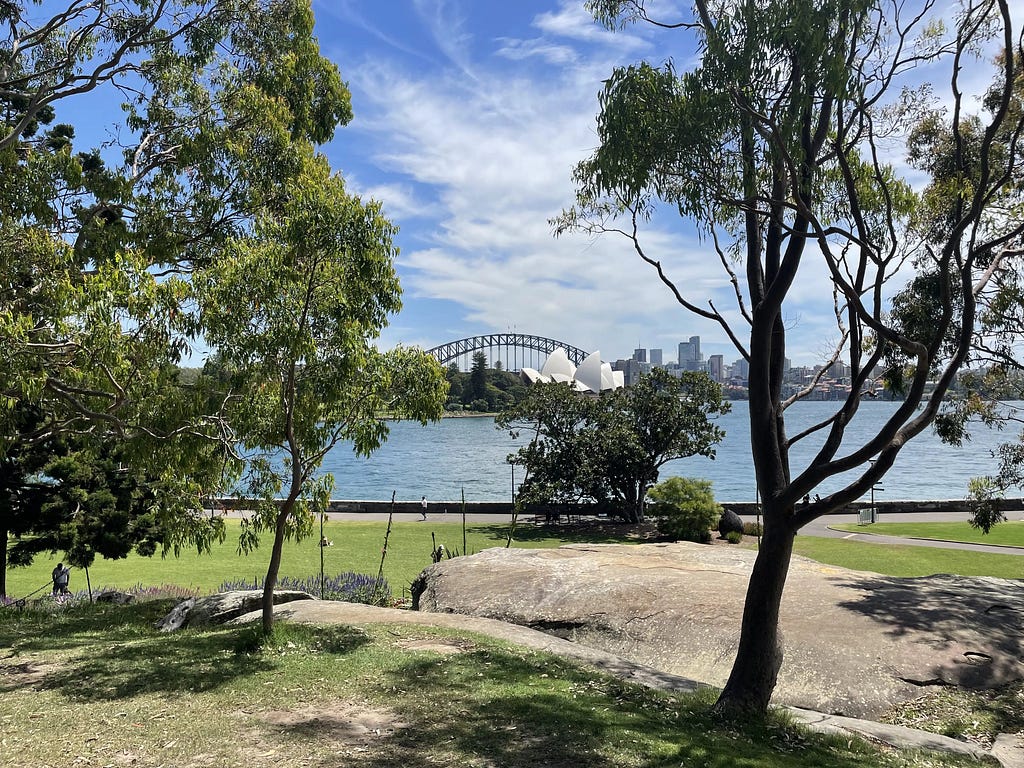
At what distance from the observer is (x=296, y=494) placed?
8797 mm

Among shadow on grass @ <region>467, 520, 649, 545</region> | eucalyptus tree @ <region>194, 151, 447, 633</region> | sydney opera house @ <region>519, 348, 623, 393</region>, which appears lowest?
shadow on grass @ <region>467, 520, 649, 545</region>

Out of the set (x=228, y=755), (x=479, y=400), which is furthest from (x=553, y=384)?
(x=479, y=400)

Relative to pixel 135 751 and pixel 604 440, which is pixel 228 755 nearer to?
pixel 135 751

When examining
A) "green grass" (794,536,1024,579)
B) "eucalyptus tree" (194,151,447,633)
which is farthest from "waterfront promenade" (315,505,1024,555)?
"eucalyptus tree" (194,151,447,633)

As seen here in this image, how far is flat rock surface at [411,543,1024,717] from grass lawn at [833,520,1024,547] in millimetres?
13479

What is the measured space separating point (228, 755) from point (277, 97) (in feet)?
31.0

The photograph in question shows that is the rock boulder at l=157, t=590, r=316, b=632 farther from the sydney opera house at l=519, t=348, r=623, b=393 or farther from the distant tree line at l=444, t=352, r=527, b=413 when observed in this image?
the distant tree line at l=444, t=352, r=527, b=413

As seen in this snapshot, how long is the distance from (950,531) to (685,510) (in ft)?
31.8

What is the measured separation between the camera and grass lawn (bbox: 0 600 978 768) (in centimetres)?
568

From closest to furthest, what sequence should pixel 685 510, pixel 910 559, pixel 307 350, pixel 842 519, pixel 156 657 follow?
pixel 307 350 → pixel 156 657 → pixel 910 559 → pixel 685 510 → pixel 842 519

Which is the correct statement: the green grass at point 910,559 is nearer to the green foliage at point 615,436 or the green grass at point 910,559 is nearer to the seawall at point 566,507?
the green foliage at point 615,436

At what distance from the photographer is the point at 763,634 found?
738 cm

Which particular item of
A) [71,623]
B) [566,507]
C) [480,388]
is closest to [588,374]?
[480,388]

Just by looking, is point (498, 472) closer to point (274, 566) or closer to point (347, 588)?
point (347, 588)
